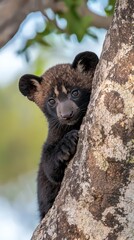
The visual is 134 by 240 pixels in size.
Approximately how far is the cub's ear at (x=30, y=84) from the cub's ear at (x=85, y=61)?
543 mm

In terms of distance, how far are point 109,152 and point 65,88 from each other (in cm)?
222

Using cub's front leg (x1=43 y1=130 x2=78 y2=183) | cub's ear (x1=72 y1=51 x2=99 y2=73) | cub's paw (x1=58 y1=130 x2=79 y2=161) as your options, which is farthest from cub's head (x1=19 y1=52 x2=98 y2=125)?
cub's paw (x1=58 y1=130 x2=79 y2=161)

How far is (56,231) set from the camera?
5.87m

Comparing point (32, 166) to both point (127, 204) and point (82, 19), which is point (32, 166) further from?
point (127, 204)

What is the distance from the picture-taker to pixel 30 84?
27.4 feet

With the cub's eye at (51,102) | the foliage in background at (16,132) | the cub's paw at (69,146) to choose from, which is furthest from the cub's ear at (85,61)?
the foliage in background at (16,132)

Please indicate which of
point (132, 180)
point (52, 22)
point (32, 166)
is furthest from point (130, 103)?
point (32, 166)

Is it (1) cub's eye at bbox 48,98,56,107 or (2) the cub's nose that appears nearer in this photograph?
(2) the cub's nose

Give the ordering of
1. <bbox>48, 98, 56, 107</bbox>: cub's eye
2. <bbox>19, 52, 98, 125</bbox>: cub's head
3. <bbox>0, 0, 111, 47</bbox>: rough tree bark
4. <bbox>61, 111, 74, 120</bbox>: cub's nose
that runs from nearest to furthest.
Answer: <bbox>61, 111, 74, 120</bbox>: cub's nose < <bbox>19, 52, 98, 125</bbox>: cub's head < <bbox>48, 98, 56, 107</bbox>: cub's eye < <bbox>0, 0, 111, 47</bbox>: rough tree bark

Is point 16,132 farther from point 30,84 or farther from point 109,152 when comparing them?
point 109,152

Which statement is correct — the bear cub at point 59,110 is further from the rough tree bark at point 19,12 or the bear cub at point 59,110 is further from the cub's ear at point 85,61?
the rough tree bark at point 19,12

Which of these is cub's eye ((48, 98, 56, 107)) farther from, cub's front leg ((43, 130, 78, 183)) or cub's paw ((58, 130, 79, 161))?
cub's paw ((58, 130, 79, 161))

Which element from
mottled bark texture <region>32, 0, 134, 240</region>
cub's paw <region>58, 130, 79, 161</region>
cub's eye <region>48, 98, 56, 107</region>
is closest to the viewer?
mottled bark texture <region>32, 0, 134, 240</region>

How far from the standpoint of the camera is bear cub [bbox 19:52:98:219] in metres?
6.74
